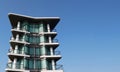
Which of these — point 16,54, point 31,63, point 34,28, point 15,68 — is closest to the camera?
point 15,68

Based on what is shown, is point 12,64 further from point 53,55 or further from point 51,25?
point 51,25

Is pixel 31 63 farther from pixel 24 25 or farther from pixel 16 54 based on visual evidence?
pixel 24 25

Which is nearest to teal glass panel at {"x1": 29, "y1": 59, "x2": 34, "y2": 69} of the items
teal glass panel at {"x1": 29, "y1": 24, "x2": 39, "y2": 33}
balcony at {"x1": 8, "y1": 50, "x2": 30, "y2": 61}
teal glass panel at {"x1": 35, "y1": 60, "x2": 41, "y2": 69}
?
teal glass panel at {"x1": 35, "y1": 60, "x2": 41, "y2": 69}

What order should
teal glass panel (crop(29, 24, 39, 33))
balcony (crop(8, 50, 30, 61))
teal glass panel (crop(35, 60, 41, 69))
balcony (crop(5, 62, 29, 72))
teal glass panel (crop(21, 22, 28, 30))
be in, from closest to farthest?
1. balcony (crop(5, 62, 29, 72))
2. balcony (crop(8, 50, 30, 61))
3. teal glass panel (crop(35, 60, 41, 69))
4. teal glass panel (crop(21, 22, 28, 30))
5. teal glass panel (crop(29, 24, 39, 33))

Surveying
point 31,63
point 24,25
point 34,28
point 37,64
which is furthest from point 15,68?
point 34,28

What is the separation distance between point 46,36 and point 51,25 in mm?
4438

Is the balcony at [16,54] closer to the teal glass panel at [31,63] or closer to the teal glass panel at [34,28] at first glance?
the teal glass panel at [31,63]

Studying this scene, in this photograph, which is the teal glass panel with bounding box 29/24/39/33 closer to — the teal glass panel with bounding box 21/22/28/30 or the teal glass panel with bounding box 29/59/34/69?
the teal glass panel with bounding box 21/22/28/30

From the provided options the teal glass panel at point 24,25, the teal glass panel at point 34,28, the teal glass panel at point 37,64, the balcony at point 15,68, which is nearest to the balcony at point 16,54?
the balcony at point 15,68

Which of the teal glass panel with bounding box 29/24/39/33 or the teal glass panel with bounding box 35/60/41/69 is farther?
the teal glass panel with bounding box 29/24/39/33

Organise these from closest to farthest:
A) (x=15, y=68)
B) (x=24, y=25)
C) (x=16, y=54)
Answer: (x=15, y=68) → (x=16, y=54) → (x=24, y=25)

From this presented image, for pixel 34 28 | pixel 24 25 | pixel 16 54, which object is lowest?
pixel 16 54

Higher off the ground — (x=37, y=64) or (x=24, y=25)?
(x=24, y=25)

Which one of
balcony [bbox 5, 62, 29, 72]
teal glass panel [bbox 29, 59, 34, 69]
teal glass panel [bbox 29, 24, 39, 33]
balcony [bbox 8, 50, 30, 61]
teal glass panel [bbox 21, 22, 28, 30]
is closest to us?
balcony [bbox 5, 62, 29, 72]
